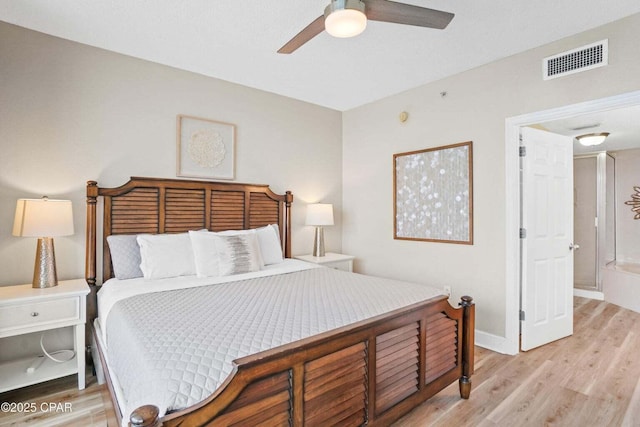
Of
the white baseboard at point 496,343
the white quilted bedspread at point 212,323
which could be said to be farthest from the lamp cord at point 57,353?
the white baseboard at point 496,343

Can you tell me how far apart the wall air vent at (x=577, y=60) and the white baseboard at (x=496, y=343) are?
7.46ft

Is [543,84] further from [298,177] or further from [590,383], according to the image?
[298,177]

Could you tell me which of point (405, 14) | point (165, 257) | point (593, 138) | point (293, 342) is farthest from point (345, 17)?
point (593, 138)

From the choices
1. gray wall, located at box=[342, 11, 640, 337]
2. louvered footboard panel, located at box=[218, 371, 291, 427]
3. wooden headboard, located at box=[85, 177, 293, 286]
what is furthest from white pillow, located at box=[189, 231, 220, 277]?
gray wall, located at box=[342, 11, 640, 337]

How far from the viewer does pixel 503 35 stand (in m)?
2.60

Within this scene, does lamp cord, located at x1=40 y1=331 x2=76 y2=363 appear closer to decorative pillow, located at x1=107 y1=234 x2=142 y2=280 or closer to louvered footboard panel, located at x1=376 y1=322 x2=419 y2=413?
decorative pillow, located at x1=107 y1=234 x2=142 y2=280

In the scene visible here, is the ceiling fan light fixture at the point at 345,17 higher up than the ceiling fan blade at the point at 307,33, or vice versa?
the ceiling fan blade at the point at 307,33

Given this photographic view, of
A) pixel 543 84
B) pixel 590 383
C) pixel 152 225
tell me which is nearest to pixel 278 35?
pixel 152 225

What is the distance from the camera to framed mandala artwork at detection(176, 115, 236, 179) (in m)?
3.27

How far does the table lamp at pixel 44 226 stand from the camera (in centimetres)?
226

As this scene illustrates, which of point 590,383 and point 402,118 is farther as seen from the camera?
point 402,118

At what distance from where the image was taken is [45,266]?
2.39m

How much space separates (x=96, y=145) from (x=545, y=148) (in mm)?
4071

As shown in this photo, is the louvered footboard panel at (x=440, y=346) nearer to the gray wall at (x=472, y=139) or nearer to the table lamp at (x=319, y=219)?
the gray wall at (x=472, y=139)
